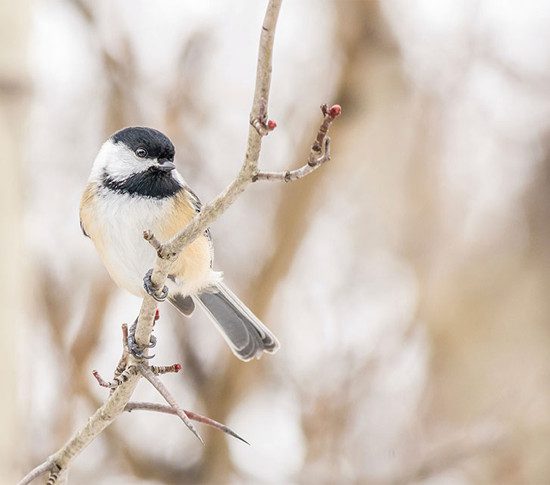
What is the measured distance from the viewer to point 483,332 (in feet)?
17.7

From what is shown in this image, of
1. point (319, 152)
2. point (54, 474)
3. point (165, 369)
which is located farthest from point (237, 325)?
point (319, 152)

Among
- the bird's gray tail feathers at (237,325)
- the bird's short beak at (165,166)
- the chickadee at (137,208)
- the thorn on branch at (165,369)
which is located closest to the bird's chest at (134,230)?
the chickadee at (137,208)

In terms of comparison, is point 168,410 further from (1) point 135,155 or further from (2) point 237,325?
(2) point 237,325

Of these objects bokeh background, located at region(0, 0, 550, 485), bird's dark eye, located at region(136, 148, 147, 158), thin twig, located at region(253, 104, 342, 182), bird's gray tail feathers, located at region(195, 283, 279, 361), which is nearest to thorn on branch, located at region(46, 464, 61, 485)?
thin twig, located at region(253, 104, 342, 182)

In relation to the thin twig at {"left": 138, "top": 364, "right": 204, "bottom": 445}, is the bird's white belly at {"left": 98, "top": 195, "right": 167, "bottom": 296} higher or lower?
higher

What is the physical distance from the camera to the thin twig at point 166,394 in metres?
1.42

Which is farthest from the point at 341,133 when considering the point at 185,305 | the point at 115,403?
the point at 115,403

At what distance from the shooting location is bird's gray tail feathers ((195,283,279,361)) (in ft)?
9.15

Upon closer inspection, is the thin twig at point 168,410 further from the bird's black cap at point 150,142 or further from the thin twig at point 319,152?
the bird's black cap at point 150,142

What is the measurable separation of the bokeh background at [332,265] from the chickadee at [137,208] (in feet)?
5.23

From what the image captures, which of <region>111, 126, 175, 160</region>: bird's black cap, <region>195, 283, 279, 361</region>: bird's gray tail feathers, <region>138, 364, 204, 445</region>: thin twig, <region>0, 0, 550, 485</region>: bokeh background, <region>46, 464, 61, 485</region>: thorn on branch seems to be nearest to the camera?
<region>138, 364, 204, 445</region>: thin twig

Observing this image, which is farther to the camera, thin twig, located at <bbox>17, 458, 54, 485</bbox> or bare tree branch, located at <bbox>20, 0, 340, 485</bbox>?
thin twig, located at <bbox>17, 458, 54, 485</bbox>

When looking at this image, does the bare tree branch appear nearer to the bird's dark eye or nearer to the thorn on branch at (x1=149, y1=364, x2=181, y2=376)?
the thorn on branch at (x1=149, y1=364, x2=181, y2=376)

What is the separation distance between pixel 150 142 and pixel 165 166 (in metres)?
0.09
